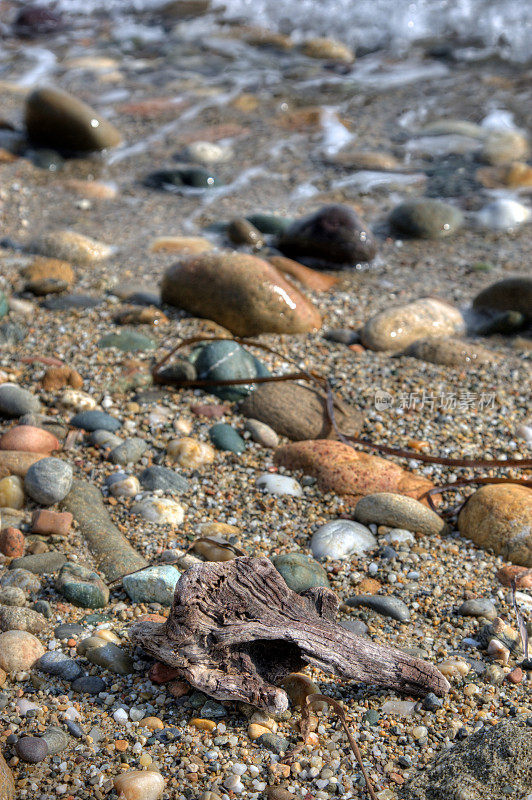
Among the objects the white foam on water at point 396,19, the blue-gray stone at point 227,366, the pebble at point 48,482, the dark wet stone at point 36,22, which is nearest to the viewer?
the pebble at point 48,482

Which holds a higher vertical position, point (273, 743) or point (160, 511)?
point (273, 743)

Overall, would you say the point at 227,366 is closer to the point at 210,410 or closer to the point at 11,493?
the point at 210,410

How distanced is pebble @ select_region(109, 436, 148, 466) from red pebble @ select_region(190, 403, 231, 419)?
325mm

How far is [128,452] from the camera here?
2789 millimetres

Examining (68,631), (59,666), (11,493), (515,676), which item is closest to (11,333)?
(11,493)

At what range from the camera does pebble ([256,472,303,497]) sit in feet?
8.86

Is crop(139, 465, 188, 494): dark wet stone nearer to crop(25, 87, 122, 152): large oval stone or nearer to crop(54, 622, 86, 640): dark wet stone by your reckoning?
crop(54, 622, 86, 640): dark wet stone

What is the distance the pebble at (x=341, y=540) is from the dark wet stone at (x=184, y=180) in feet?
11.7

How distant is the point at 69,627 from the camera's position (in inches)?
80.1

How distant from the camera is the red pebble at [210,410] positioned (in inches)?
121

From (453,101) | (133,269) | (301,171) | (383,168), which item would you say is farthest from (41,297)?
(453,101)

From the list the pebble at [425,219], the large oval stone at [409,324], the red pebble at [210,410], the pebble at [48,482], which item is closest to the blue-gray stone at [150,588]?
the pebble at [48,482]

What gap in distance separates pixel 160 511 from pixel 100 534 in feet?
0.71

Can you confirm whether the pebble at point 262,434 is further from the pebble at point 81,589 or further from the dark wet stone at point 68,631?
the dark wet stone at point 68,631
